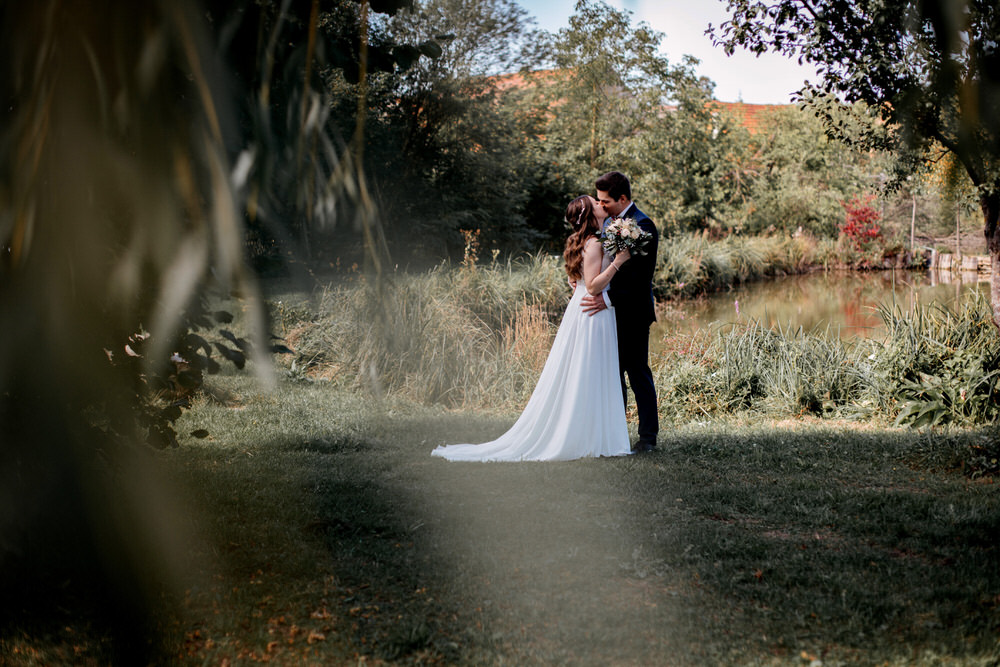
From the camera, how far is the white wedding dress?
18.5 feet

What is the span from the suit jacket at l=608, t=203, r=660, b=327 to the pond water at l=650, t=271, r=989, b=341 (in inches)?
258

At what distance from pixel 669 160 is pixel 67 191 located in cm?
2270

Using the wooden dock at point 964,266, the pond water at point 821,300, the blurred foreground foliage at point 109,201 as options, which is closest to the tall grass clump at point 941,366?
the pond water at point 821,300

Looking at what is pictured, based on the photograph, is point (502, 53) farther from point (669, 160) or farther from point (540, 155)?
point (669, 160)

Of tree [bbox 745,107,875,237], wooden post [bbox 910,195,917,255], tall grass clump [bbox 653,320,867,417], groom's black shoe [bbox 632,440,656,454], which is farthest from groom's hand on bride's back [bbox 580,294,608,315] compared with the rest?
wooden post [bbox 910,195,917,255]

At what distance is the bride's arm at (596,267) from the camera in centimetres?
562

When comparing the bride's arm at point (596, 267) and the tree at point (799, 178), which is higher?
the tree at point (799, 178)

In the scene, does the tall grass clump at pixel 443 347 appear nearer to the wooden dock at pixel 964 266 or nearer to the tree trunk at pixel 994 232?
the tree trunk at pixel 994 232

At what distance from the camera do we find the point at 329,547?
3.60 meters

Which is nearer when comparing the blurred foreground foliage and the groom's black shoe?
the blurred foreground foliage

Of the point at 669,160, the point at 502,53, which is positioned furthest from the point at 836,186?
the point at 502,53

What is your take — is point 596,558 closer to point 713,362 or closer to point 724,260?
point 713,362

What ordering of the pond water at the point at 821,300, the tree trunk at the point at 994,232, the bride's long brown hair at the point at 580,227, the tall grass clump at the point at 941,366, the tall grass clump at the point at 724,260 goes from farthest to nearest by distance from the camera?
the tall grass clump at the point at 724,260
the pond water at the point at 821,300
the tall grass clump at the point at 941,366
the bride's long brown hair at the point at 580,227
the tree trunk at the point at 994,232

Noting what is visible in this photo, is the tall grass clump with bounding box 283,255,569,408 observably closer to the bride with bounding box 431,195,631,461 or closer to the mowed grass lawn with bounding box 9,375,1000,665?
the bride with bounding box 431,195,631,461
